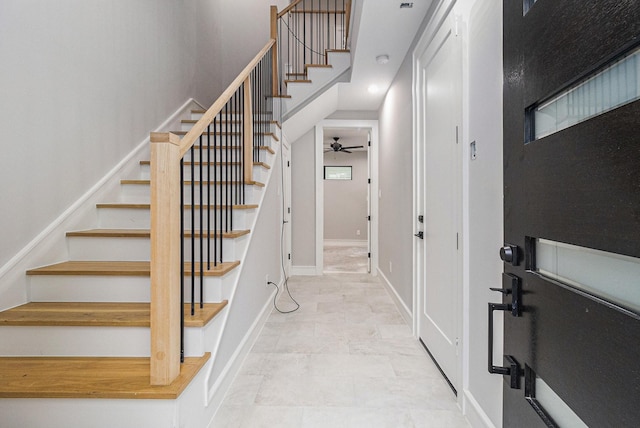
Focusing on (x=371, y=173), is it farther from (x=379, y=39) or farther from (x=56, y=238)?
(x=56, y=238)

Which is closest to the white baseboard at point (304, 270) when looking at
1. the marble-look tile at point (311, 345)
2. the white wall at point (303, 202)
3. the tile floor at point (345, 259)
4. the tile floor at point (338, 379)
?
the white wall at point (303, 202)

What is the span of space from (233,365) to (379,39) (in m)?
2.77

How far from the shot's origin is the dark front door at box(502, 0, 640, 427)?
0.56 metres

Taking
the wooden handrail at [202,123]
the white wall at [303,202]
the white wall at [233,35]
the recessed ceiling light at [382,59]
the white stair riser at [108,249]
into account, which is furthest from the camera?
the white wall at [303,202]

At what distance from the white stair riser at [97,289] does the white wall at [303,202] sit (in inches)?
121

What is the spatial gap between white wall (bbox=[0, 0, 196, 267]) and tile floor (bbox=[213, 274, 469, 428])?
61.5 inches

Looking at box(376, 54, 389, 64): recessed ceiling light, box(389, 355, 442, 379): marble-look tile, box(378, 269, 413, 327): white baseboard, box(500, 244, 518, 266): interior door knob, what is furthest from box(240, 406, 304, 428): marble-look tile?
box(376, 54, 389, 64): recessed ceiling light

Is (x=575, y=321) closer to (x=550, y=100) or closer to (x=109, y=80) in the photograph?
(x=550, y=100)

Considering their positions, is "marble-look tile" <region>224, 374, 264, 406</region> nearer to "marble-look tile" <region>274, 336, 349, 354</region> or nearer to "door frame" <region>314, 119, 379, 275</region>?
"marble-look tile" <region>274, 336, 349, 354</region>

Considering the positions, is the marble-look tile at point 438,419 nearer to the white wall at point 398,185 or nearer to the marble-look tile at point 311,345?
the marble-look tile at point 311,345

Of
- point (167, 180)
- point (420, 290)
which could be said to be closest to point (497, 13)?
point (167, 180)

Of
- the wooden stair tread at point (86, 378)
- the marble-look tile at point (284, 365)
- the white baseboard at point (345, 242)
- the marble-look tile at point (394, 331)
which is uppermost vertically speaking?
the wooden stair tread at point (86, 378)

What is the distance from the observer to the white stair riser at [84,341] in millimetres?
1406

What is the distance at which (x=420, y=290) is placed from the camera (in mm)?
2408
